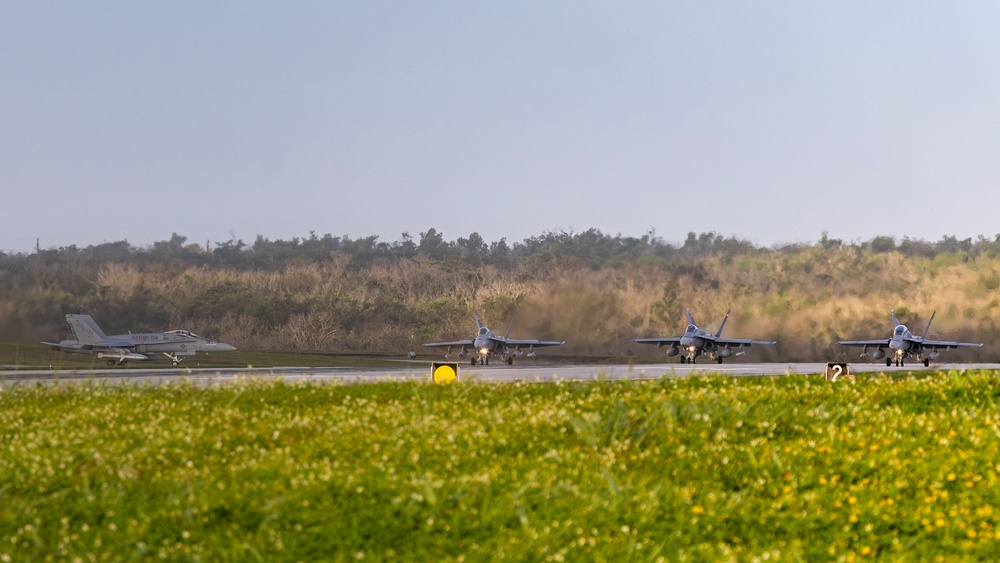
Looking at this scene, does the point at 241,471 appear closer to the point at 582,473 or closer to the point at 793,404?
the point at 582,473

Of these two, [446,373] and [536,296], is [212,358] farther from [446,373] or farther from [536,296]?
[446,373]

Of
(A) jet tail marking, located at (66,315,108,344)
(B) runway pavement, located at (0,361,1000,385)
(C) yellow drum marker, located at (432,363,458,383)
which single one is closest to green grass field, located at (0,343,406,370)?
(A) jet tail marking, located at (66,315,108,344)

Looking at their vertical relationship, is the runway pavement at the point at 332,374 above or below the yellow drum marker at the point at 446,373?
below

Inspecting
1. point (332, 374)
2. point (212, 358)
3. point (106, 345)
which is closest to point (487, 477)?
point (332, 374)

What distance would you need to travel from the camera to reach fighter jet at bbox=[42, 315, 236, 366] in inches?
2351

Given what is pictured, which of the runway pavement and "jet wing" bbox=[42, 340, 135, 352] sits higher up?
"jet wing" bbox=[42, 340, 135, 352]

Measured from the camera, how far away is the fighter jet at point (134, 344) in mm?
59719

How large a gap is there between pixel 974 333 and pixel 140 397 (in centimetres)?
7610

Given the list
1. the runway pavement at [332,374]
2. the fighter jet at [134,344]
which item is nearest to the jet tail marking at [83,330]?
the fighter jet at [134,344]

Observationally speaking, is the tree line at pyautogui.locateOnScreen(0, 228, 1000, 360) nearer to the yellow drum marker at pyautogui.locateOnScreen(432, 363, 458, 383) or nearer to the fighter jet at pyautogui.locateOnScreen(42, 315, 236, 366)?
the fighter jet at pyautogui.locateOnScreen(42, 315, 236, 366)

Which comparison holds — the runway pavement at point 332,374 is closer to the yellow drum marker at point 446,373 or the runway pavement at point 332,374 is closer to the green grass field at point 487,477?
the yellow drum marker at point 446,373

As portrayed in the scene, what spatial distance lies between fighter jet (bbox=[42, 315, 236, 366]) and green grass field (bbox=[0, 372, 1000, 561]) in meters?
44.6

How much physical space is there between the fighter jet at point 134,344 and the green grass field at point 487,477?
146 feet

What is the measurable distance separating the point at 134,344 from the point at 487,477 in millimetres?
54903
